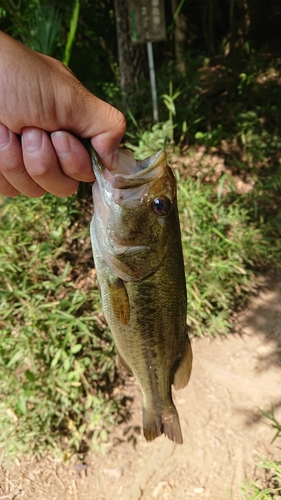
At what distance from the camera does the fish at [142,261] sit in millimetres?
1481

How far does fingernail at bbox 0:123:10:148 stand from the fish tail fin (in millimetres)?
1426

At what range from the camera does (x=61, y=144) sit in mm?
1440

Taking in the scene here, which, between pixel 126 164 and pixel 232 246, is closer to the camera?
pixel 126 164

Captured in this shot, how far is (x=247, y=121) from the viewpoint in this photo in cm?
557

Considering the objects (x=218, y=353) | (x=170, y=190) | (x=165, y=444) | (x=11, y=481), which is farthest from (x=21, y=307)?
(x=170, y=190)

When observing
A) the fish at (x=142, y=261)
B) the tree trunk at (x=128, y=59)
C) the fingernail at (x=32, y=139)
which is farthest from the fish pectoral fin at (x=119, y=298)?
the tree trunk at (x=128, y=59)

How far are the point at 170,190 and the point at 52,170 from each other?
0.48 meters

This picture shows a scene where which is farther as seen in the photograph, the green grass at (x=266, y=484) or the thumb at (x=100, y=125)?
the green grass at (x=266, y=484)

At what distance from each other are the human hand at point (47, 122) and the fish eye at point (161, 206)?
0.73 ft

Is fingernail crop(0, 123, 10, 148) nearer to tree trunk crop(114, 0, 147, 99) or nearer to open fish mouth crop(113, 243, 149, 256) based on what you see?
open fish mouth crop(113, 243, 149, 256)

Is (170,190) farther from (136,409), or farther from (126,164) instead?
(136,409)

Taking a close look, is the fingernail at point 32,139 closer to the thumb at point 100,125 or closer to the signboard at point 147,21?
the thumb at point 100,125

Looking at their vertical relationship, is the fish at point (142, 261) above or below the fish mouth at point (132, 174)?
below

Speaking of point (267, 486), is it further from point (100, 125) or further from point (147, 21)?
point (147, 21)
